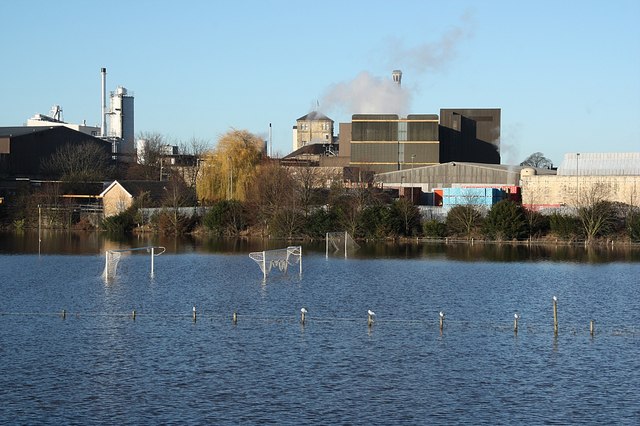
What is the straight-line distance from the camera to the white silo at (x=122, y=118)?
164 metres

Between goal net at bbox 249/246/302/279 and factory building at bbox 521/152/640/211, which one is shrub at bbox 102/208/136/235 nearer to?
factory building at bbox 521/152/640/211

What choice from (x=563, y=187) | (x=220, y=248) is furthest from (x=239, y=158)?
(x=563, y=187)

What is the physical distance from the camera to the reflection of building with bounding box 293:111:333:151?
7308 inches

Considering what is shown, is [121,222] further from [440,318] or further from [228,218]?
[440,318]

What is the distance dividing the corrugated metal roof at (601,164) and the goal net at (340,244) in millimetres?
29700

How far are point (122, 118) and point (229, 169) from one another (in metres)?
80.3

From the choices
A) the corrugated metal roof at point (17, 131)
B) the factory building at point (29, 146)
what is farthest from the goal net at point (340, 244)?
the corrugated metal roof at point (17, 131)

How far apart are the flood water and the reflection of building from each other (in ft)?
439

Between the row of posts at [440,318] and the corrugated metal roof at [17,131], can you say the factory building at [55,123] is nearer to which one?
the corrugated metal roof at [17,131]

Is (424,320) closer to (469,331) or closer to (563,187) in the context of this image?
(469,331)

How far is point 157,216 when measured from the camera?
8944 centimetres

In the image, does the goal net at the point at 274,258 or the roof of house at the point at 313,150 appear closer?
the goal net at the point at 274,258

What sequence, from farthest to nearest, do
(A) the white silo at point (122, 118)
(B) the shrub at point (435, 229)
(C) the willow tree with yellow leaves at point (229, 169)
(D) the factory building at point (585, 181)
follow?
(A) the white silo at point (122, 118)
(C) the willow tree with yellow leaves at point (229, 169)
(D) the factory building at point (585, 181)
(B) the shrub at point (435, 229)

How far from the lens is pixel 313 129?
187 metres
